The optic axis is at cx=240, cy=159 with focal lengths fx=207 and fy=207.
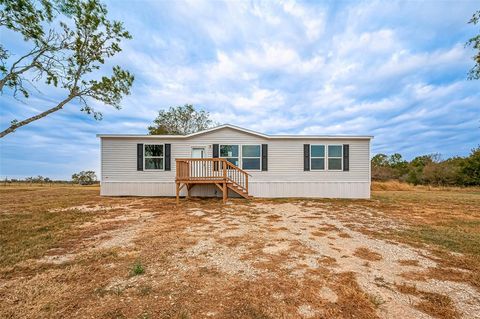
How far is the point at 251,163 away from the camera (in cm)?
1116

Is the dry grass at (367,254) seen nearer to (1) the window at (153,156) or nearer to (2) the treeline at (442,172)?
(1) the window at (153,156)

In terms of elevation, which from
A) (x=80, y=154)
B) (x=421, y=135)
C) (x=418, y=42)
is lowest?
(x=80, y=154)

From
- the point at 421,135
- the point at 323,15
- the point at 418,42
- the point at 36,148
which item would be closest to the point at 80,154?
the point at 36,148

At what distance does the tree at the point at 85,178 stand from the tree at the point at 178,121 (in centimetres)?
1173

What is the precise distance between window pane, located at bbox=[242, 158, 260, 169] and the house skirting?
86 centimetres

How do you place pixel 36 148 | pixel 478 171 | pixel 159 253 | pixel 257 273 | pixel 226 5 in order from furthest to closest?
pixel 478 171 → pixel 36 148 → pixel 226 5 → pixel 159 253 → pixel 257 273

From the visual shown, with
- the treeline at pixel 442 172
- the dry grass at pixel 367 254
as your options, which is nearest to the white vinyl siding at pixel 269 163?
the dry grass at pixel 367 254

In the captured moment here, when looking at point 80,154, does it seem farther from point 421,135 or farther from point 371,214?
point 421,135

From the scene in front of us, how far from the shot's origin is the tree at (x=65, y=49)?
6.06 metres

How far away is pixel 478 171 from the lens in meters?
21.5

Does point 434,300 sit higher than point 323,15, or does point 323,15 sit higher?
point 323,15

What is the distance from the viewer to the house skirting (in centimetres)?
1106

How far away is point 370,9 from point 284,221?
485 inches

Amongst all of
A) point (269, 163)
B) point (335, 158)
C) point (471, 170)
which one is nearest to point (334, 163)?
point (335, 158)
